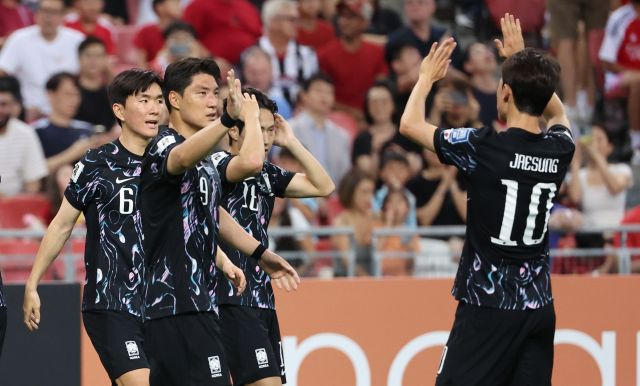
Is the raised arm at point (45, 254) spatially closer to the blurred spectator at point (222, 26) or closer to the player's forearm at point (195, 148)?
the player's forearm at point (195, 148)

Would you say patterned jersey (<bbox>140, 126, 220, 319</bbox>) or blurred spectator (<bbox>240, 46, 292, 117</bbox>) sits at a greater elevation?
blurred spectator (<bbox>240, 46, 292, 117</bbox>)

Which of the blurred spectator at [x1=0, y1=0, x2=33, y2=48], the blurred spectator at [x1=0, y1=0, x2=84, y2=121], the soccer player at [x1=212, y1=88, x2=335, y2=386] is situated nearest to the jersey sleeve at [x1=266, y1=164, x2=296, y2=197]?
the soccer player at [x1=212, y1=88, x2=335, y2=386]

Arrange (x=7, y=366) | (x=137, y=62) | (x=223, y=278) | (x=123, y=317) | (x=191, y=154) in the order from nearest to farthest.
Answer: (x=191, y=154), (x=123, y=317), (x=223, y=278), (x=7, y=366), (x=137, y=62)

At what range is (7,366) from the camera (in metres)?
10.1

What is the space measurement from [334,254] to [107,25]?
232 inches

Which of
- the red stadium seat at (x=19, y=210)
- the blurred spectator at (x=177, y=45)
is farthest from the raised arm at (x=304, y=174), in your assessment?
the blurred spectator at (x=177, y=45)

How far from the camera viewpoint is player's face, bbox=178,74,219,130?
26.2 feet

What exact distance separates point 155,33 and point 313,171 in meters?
6.99

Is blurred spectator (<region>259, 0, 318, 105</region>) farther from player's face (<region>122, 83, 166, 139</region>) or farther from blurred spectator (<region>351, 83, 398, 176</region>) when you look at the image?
player's face (<region>122, 83, 166, 139</region>)

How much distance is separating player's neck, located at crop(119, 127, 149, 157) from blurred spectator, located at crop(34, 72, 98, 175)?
4634mm

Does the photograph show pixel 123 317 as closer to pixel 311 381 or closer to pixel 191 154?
pixel 191 154

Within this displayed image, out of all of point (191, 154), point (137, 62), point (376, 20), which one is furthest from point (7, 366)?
point (376, 20)

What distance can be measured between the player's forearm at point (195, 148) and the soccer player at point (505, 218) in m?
1.05

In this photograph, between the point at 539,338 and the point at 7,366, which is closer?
the point at 539,338
